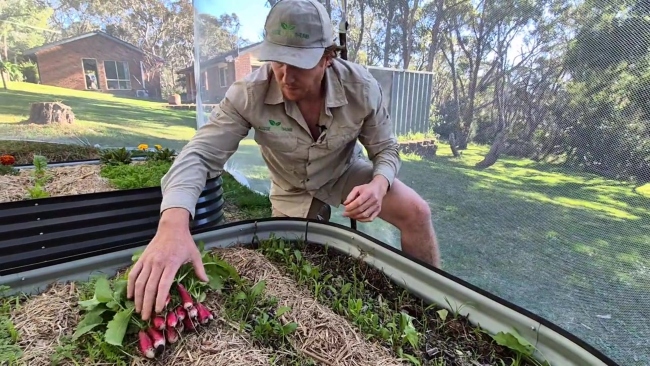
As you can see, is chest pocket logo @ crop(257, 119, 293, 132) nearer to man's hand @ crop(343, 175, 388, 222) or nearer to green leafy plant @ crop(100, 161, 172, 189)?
man's hand @ crop(343, 175, 388, 222)

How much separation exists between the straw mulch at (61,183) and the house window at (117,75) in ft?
7.07

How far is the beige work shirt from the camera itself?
53.2 inches

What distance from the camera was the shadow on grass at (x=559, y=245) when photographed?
49.6 inches

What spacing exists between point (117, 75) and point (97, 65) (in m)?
0.24

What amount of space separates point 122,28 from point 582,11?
4.88 metres

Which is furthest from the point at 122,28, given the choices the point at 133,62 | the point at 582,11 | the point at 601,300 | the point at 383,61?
the point at 601,300

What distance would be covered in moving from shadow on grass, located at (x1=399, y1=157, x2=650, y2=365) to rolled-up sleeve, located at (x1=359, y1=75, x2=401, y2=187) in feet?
1.34

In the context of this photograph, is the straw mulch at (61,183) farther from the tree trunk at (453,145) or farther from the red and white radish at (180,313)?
the tree trunk at (453,145)

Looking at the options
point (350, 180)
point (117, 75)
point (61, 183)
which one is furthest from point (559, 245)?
point (117, 75)

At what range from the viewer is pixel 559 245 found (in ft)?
4.72

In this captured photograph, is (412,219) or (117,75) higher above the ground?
(117,75)

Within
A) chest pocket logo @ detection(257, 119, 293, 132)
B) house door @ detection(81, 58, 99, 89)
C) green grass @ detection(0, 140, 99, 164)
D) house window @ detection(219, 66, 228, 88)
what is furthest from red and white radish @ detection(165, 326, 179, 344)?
house door @ detection(81, 58, 99, 89)

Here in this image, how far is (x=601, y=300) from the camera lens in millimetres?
1340

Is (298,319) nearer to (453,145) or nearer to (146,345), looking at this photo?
(146,345)
